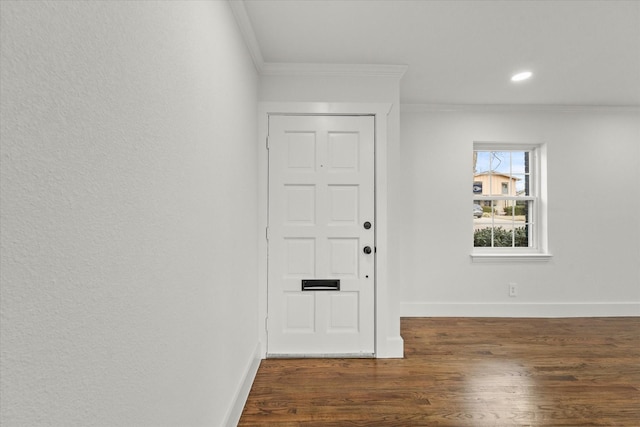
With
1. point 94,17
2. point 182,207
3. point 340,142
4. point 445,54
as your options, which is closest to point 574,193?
point 445,54

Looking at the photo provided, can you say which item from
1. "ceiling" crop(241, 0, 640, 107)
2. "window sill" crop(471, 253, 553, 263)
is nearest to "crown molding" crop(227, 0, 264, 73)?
"ceiling" crop(241, 0, 640, 107)

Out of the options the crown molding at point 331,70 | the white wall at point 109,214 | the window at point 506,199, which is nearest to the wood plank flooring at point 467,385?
the white wall at point 109,214

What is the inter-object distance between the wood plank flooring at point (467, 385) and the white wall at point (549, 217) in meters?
0.62

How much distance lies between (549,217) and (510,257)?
0.66m

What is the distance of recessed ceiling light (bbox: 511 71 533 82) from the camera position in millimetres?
3016

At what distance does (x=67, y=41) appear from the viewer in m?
0.65

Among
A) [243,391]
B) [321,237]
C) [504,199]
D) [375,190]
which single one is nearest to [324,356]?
[243,391]

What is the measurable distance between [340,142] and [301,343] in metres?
1.69

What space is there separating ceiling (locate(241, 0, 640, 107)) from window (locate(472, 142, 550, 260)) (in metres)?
0.92

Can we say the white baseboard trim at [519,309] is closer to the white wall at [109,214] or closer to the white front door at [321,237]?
the white front door at [321,237]

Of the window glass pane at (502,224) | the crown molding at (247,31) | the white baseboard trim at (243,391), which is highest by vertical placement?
the crown molding at (247,31)

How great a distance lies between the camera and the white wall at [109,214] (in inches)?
21.9

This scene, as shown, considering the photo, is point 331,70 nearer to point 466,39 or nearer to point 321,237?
point 466,39

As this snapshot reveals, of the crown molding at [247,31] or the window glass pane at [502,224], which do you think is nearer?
the crown molding at [247,31]
